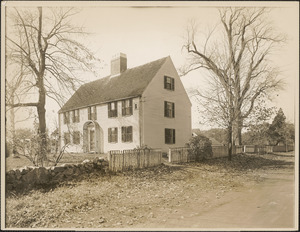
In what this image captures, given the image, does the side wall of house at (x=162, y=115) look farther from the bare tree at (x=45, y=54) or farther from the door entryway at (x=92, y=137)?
the bare tree at (x=45, y=54)

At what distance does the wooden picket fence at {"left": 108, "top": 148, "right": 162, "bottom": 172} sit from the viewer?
5.53 meters

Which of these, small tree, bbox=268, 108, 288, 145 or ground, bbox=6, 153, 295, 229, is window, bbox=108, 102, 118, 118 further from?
small tree, bbox=268, 108, 288, 145

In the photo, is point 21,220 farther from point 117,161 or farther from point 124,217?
point 117,161

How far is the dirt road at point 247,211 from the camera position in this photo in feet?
11.8

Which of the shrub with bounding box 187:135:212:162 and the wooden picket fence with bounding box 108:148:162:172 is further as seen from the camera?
the shrub with bounding box 187:135:212:162

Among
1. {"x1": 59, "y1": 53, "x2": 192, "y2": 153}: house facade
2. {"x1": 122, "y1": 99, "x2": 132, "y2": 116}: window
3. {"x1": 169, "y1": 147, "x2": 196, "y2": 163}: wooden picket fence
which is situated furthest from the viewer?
{"x1": 122, "y1": 99, "x2": 132, "y2": 116}: window

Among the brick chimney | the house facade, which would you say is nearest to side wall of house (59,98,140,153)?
the house facade

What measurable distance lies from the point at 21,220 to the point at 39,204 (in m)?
0.33

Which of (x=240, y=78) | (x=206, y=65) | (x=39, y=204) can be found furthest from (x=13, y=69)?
(x=240, y=78)

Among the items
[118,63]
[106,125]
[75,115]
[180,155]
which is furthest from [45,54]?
[180,155]

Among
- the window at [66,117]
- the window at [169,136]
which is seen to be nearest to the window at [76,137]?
the window at [66,117]

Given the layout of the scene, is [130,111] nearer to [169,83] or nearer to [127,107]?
[127,107]

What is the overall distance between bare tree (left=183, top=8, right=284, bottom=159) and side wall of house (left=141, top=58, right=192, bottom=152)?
483 millimetres

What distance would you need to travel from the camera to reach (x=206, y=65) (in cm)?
480
